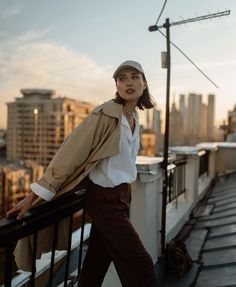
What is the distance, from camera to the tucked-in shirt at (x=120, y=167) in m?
2.02

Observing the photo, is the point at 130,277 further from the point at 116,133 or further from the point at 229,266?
the point at 229,266

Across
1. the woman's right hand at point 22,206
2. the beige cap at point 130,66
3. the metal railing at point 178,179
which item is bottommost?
the metal railing at point 178,179

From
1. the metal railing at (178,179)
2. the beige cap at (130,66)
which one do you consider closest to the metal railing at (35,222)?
the beige cap at (130,66)

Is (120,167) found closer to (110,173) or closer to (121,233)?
(110,173)

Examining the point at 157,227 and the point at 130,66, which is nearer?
the point at 130,66

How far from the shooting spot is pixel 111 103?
2053 mm

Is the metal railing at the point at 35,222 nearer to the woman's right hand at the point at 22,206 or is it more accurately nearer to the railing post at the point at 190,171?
the woman's right hand at the point at 22,206

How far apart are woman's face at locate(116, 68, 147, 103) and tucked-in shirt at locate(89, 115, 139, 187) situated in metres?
0.16

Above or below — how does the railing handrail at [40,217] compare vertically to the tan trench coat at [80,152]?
below

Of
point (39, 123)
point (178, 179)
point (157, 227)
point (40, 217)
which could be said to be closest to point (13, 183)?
point (39, 123)

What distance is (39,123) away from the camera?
92.0m

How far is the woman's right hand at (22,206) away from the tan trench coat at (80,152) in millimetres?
50

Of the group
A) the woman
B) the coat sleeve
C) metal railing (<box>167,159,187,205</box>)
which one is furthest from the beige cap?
metal railing (<box>167,159,187,205</box>)

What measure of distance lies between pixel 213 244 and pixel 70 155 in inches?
107
